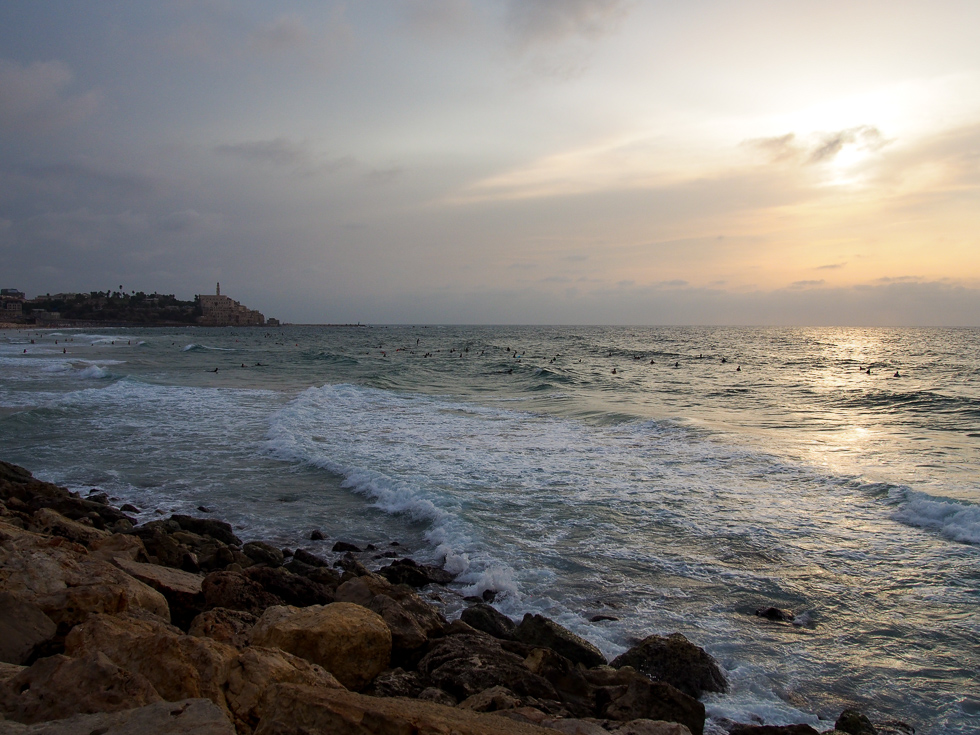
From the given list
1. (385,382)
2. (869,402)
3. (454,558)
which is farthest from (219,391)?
(869,402)

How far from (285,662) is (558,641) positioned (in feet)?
8.80

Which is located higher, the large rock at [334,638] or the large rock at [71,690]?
the large rock at [71,690]

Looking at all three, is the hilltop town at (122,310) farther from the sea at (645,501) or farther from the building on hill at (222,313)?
the sea at (645,501)

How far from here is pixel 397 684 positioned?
4727 millimetres

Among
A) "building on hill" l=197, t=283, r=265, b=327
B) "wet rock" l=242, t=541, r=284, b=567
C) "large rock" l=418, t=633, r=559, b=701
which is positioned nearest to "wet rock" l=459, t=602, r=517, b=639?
"large rock" l=418, t=633, r=559, b=701

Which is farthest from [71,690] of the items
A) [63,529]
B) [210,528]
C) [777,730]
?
[210,528]

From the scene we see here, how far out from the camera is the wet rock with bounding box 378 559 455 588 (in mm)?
7656

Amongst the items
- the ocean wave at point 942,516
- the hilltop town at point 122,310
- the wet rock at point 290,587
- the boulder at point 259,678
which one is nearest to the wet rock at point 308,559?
the wet rock at point 290,587

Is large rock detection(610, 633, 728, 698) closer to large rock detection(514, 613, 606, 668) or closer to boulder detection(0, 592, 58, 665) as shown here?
large rock detection(514, 613, 606, 668)

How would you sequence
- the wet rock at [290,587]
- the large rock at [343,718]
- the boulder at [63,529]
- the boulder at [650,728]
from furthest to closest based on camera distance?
the boulder at [63,529] < the wet rock at [290,587] < the boulder at [650,728] < the large rock at [343,718]

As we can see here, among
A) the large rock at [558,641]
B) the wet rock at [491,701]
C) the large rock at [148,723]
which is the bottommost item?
the large rock at [558,641]

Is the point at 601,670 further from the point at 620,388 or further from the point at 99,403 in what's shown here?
the point at 620,388

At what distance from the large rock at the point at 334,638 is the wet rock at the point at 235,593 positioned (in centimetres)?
94

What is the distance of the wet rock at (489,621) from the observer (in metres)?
6.11
